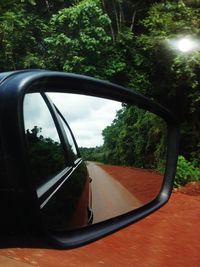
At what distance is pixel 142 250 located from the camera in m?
7.30

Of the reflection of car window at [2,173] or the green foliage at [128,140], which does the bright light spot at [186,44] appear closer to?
the green foliage at [128,140]

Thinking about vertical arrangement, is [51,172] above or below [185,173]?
below

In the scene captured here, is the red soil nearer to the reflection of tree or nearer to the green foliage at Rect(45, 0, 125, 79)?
the reflection of tree

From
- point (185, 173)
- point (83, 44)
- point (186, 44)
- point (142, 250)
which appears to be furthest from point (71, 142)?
point (83, 44)

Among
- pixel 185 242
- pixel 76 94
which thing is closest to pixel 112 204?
pixel 76 94

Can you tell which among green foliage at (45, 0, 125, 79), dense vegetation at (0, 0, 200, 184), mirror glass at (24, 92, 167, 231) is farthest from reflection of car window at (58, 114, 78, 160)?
green foliage at (45, 0, 125, 79)

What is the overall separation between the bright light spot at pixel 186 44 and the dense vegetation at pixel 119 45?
0.12 m

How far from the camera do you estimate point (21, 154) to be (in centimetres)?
84

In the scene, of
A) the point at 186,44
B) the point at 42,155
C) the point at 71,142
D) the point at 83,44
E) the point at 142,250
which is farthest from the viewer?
the point at 83,44

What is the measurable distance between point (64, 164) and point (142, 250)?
6406mm

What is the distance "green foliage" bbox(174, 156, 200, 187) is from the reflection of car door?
11280 millimetres

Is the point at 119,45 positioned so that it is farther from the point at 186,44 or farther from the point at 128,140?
the point at 128,140

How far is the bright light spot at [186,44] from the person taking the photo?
13.2 m

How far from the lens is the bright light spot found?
1315 centimetres
